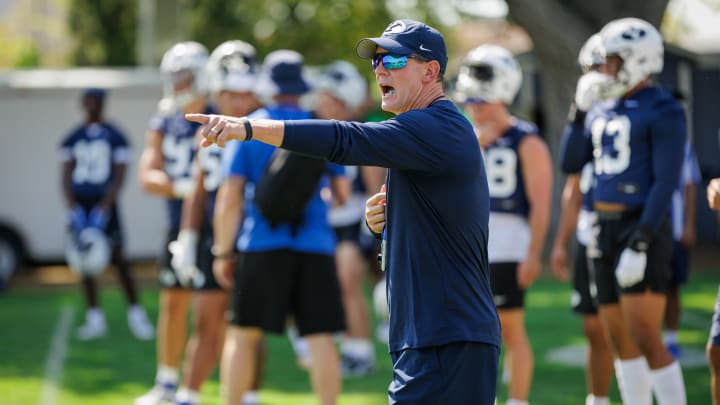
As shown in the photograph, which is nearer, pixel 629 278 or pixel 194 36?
pixel 629 278

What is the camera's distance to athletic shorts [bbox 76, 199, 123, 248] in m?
12.2

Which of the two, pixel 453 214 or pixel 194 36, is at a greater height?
pixel 194 36

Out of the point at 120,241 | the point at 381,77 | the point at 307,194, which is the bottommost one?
the point at 120,241

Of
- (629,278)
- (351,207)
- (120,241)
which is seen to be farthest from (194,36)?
Result: (629,278)

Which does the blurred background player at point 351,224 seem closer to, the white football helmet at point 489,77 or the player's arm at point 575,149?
the white football helmet at point 489,77

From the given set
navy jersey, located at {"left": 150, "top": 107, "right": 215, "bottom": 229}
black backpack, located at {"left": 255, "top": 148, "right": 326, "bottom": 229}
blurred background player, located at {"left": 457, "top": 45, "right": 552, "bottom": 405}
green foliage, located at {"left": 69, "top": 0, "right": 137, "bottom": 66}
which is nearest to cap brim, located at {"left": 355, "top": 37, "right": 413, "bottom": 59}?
black backpack, located at {"left": 255, "top": 148, "right": 326, "bottom": 229}

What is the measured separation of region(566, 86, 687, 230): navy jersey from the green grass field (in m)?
2.09

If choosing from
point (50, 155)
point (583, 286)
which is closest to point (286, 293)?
point (583, 286)

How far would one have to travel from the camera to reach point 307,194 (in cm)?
696

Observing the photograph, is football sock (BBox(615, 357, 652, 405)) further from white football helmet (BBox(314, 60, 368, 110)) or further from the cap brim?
white football helmet (BBox(314, 60, 368, 110))

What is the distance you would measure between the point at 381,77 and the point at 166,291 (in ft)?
14.1

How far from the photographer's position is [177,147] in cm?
852

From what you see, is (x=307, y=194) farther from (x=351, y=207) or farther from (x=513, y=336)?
(x=351, y=207)

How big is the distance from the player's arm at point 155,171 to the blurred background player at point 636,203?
Answer: 314 cm
